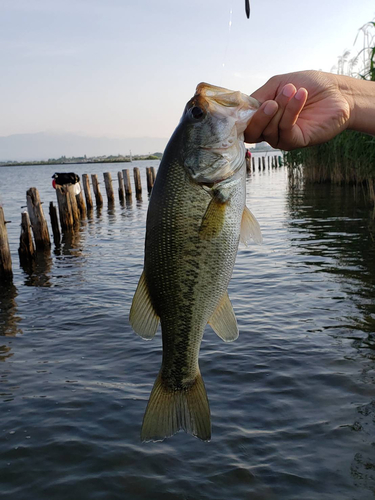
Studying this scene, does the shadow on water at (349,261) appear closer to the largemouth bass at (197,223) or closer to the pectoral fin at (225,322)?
the pectoral fin at (225,322)

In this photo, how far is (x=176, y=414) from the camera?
291cm

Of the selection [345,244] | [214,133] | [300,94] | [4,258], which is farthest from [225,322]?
[345,244]

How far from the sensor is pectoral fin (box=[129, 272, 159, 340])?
2.74 meters

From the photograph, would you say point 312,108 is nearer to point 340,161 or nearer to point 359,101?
point 359,101

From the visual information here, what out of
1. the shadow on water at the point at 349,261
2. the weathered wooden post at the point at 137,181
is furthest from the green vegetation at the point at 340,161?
the weathered wooden post at the point at 137,181

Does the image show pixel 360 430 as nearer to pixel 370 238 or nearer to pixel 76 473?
pixel 76 473

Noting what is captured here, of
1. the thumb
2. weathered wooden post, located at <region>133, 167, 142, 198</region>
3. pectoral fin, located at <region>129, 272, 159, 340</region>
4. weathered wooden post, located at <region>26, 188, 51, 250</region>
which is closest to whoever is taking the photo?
pectoral fin, located at <region>129, 272, 159, 340</region>

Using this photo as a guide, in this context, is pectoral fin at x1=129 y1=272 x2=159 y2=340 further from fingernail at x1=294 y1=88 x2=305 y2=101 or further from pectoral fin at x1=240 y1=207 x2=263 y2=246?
fingernail at x1=294 y1=88 x2=305 y2=101

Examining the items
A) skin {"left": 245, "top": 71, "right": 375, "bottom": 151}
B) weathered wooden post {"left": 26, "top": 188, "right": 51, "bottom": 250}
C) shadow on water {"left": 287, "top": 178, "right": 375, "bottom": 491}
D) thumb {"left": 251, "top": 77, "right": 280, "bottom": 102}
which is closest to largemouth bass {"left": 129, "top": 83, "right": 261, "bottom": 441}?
skin {"left": 245, "top": 71, "right": 375, "bottom": 151}

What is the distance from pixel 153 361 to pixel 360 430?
283cm

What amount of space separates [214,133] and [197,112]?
0.45 ft

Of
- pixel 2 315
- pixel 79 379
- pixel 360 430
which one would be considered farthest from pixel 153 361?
pixel 2 315

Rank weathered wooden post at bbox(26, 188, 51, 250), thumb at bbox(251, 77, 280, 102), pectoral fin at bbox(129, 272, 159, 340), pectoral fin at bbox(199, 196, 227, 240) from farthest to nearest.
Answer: weathered wooden post at bbox(26, 188, 51, 250)
thumb at bbox(251, 77, 280, 102)
pectoral fin at bbox(129, 272, 159, 340)
pectoral fin at bbox(199, 196, 227, 240)

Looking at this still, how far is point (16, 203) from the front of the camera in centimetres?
3428
